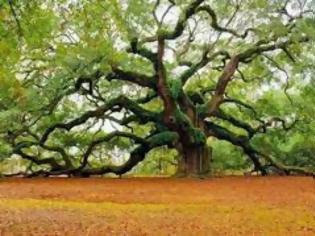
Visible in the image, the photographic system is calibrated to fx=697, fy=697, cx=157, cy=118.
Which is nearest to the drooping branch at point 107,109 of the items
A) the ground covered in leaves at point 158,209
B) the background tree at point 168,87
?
the background tree at point 168,87

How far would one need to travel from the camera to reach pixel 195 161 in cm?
2527

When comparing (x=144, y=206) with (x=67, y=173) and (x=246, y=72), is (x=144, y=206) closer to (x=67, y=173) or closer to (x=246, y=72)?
(x=67, y=173)

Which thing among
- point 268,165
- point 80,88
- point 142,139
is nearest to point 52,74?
point 80,88

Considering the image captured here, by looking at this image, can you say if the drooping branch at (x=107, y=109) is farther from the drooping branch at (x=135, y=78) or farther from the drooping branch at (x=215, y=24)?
the drooping branch at (x=215, y=24)

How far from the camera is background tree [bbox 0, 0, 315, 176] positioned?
2194cm

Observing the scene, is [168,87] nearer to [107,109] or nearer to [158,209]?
[107,109]

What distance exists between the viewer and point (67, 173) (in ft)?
85.4

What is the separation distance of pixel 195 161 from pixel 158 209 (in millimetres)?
12318

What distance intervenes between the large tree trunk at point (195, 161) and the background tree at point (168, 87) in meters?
0.04

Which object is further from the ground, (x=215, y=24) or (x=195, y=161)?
(x=215, y=24)

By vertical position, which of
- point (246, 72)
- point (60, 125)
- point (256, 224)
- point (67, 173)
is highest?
point (246, 72)

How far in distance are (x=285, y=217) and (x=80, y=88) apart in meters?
14.0

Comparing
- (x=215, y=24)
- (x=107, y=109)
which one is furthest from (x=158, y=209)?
(x=107, y=109)

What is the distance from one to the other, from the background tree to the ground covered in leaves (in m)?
3.79
